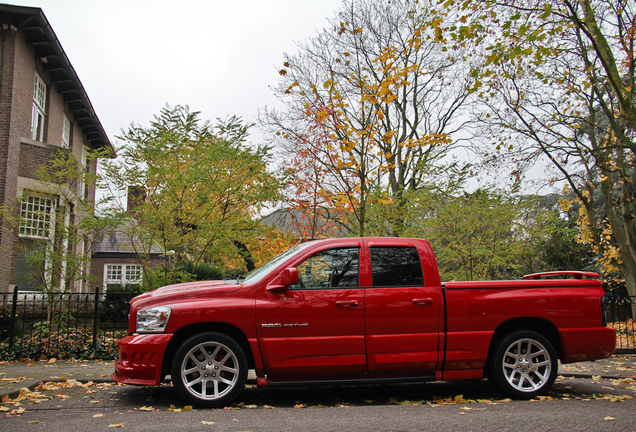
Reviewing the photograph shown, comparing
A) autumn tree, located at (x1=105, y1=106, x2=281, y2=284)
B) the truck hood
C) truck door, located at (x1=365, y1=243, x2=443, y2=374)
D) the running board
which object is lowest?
the running board

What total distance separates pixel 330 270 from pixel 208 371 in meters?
1.80

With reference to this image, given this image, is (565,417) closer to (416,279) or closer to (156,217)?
(416,279)

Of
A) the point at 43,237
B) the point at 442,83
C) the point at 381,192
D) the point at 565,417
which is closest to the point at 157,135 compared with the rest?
the point at 43,237

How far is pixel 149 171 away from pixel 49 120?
9.27m

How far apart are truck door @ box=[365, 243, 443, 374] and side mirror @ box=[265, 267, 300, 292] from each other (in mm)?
939

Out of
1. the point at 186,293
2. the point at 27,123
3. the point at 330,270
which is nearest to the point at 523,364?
the point at 330,270

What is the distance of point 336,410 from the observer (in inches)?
218

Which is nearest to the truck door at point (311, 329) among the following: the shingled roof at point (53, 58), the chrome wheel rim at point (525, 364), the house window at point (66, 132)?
the chrome wheel rim at point (525, 364)

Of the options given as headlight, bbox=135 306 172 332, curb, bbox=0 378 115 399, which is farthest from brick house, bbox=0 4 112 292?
headlight, bbox=135 306 172 332

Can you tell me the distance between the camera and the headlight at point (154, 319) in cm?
567

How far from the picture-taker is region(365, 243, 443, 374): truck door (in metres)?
5.91

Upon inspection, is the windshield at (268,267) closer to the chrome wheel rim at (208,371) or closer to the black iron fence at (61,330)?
the chrome wheel rim at (208,371)

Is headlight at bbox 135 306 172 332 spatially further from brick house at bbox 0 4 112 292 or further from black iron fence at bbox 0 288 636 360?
brick house at bbox 0 4 112 292

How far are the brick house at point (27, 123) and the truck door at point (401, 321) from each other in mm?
7820
